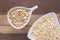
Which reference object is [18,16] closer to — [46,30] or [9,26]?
[9,26]

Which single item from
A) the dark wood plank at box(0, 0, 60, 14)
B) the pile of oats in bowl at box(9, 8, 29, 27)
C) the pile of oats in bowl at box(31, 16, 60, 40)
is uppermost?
the dark wood plank at box(0, 0, 60, 14)

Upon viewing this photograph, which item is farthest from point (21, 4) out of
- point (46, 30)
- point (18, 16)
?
point (46, 30)

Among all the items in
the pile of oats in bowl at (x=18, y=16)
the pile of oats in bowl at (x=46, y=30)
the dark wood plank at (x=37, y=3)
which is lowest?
the pile of oats in bowl at (x=46, y=30)

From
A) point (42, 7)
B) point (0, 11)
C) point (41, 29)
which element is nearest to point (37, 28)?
point (41, 29)

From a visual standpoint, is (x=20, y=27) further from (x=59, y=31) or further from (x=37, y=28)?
(x=59, y=31)

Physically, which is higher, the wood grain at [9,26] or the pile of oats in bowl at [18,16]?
the pile of oats in bowl at [18,16]

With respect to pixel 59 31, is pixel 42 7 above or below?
above
